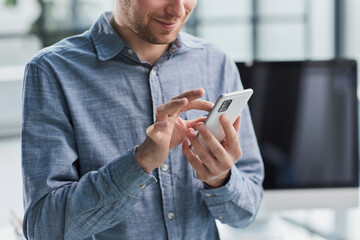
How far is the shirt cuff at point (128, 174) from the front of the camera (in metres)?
0.92

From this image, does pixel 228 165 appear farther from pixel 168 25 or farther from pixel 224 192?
pixel 168 25

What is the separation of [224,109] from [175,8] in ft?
0.77

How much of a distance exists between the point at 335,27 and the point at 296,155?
357cm

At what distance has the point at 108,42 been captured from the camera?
3.54 ft

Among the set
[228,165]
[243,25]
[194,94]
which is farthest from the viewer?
[243,25]

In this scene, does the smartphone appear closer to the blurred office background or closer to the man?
the man

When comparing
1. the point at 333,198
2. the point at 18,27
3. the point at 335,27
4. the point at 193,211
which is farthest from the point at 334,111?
the point at 18,27

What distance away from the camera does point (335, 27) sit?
16.0 feet

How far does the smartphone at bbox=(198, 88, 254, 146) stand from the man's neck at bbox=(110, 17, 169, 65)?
0.23 metres

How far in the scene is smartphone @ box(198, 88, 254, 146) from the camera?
91 centimetres

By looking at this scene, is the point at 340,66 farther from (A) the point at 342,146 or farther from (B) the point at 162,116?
(B) the point at 162,116

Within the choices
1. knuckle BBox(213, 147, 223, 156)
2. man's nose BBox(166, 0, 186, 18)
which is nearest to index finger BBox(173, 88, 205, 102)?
knuckle BBox(213, 147, 223, 156)

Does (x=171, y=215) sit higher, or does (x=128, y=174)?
(x=128, y=174)

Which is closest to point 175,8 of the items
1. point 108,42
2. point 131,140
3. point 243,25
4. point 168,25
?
point 168,25
